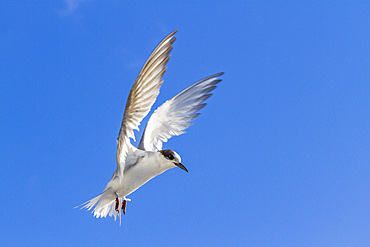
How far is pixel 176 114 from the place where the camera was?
6793 mm

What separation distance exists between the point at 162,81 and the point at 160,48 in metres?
0.47

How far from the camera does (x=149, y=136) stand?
23.0 ft

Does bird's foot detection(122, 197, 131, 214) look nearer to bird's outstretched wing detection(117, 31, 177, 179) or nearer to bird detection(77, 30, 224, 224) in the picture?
bird detection(77, 30, 224, 224)

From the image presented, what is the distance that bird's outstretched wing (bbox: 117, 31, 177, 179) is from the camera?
19.1 feet

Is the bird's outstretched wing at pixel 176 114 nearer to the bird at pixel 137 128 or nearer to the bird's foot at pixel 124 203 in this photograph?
the bird at pixel 137 128

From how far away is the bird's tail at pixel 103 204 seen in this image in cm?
635

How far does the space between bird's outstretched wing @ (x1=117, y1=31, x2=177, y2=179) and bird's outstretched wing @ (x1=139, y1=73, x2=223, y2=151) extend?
635mm

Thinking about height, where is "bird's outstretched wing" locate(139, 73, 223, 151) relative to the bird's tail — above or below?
above

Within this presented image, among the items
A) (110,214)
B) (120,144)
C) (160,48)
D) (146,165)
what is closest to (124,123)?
(120,144)

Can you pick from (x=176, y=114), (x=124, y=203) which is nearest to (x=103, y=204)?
(x=124, y=203)

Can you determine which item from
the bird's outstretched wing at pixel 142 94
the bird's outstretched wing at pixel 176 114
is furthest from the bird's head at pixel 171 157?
the bird's outstretched wing at pixel 176 114

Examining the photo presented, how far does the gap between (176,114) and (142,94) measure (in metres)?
0.86

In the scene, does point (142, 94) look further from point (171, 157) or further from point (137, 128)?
point (171, 157)

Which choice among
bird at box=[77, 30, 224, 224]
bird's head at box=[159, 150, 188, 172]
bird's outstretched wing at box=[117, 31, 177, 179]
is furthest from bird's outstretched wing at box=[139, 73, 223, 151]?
bird's head at box=[159, 150, 188, 172]
